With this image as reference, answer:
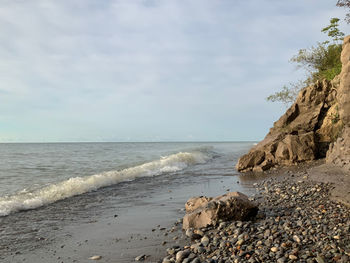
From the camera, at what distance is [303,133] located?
2030 centimetres

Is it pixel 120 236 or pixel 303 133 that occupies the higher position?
pixel 303 133

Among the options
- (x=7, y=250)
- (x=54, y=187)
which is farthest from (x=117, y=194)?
(x=7, y=250)

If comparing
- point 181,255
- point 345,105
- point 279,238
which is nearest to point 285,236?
point 279,238

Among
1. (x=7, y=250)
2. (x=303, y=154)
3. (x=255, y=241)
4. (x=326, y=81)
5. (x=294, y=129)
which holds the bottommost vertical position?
(x=7, y=250)

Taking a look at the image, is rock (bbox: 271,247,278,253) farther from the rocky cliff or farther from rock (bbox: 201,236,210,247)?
the rocky cliff

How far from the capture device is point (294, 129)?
2133cm

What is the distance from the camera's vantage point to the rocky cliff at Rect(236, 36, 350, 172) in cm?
1833

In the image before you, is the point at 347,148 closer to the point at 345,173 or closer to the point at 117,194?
the point at 345,173

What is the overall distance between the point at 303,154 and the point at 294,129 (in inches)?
143

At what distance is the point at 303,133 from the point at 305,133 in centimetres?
76

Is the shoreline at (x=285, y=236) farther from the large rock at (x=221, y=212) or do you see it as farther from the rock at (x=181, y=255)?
the large rock at (x=221, y=212)

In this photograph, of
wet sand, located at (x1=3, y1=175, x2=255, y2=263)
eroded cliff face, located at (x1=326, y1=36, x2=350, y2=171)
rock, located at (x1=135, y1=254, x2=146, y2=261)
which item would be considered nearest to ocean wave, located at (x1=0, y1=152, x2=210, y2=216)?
wet sand, located at (x1=3, y1=175, x2=255, y2=263)

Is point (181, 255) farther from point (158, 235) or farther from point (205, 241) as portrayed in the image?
point (158, 235)

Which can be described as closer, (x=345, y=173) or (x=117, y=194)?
(x=345, y=173)
